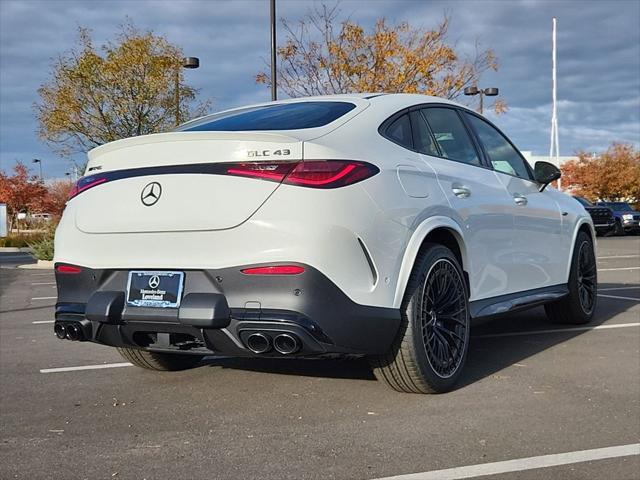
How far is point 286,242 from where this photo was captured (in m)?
3.42

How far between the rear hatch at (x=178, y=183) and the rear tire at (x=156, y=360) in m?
1.19

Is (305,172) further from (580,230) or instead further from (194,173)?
(580,230)

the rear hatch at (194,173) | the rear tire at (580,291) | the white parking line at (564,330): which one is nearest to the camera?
the rear hatch at (194,173)

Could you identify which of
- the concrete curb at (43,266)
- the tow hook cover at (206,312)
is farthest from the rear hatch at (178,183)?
the concrete curb at (43,266)

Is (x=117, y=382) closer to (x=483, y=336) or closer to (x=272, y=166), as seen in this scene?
(x=272, y=166)

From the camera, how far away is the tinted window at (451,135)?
15.4ft

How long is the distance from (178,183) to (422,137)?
5.29 feet

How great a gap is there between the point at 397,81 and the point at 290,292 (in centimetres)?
1998

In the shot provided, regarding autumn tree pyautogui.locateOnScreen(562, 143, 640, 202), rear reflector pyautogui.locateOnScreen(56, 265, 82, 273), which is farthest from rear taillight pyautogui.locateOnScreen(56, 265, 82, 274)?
autumn tree pyautogui.locateOnScreen(562, 143, 640, 202)

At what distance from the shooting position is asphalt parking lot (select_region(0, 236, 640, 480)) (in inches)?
121

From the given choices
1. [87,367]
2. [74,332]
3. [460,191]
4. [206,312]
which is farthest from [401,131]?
[87,367]

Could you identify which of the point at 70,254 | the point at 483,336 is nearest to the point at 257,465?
the point at 70,254

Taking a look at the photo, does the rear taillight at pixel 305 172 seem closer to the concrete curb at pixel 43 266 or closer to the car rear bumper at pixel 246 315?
the car rear bumper at pixel 246 315

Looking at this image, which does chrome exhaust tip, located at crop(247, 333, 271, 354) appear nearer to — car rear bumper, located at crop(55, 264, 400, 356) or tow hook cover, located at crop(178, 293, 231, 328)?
car rear bumper, located at crop(55, 264, 400, 356)
